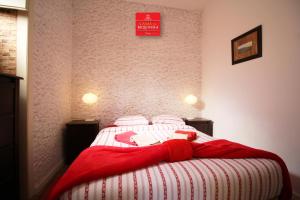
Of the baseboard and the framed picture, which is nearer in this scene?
the baseboard

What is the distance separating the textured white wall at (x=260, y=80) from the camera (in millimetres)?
1571

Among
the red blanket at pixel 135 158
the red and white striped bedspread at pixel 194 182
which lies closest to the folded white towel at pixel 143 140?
the red blanket at pixel 135 158

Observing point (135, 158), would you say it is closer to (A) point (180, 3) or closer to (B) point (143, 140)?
(B) point (143, 140)

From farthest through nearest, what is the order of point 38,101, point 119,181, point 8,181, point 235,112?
point 235,112
point 38,101
point 8,181
point 119,181

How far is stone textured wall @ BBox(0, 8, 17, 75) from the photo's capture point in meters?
1.55

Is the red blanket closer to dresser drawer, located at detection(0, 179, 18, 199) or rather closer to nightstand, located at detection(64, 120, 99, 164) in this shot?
dresser drawer, located at detection(0, 179, 18, 199)

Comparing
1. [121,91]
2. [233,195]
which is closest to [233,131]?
[233,195]

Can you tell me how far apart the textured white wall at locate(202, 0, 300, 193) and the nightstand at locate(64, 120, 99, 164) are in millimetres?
2207

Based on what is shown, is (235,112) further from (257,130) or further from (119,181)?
(119,181)

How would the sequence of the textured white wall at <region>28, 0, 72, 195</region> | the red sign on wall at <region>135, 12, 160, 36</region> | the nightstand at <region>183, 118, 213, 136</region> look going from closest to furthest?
the textured white wall at <region>28, 0, 72, 195</region> < the nightstand at <region>183, 118, 213, 136</region> < the red sign on wall at <region>135, 12, 160, 36</region>

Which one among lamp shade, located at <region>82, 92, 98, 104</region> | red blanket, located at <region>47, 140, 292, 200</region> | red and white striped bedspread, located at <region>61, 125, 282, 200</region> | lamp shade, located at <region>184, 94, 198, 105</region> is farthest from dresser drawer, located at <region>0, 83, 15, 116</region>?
lamp shade, located at <region>184, 94, 198, 105</region>

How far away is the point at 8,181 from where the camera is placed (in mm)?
1282

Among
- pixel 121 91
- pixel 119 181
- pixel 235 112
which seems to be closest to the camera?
pixel 119 181

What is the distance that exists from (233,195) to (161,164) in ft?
1.60
